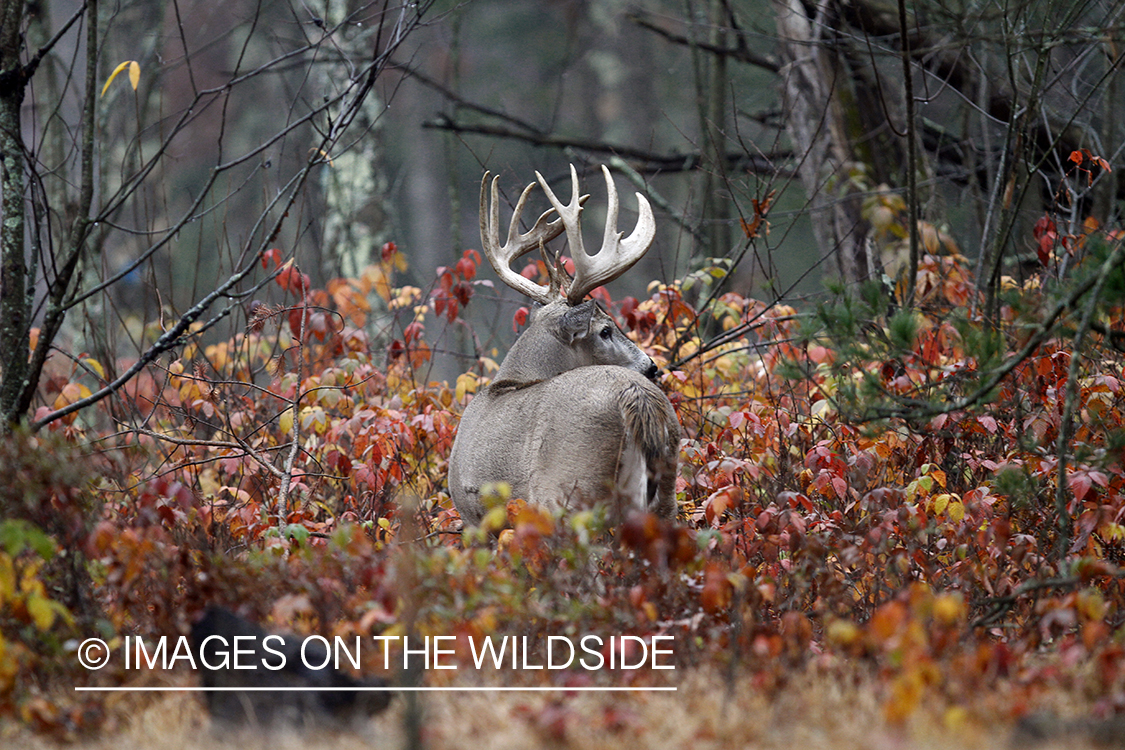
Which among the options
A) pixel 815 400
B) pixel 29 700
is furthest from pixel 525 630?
pixel 815 400

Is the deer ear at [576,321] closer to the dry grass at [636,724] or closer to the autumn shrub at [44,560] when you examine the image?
the dry grass at [636,724]

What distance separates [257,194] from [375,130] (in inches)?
665

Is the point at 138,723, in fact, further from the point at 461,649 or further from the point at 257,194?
the point at 257,194

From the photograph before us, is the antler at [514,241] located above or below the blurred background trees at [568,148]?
below

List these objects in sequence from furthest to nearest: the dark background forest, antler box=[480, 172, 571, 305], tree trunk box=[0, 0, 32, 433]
→ antler box=[480, 172, 571, 305] → tree trunk box=[0, 0, 32, 433] → the dark background forest

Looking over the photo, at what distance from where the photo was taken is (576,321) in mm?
5559

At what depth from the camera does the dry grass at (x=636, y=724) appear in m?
2.84

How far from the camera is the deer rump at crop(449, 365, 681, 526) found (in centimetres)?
475

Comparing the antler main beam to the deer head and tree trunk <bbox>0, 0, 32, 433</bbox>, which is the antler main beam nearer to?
the deer head

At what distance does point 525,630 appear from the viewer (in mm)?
3830

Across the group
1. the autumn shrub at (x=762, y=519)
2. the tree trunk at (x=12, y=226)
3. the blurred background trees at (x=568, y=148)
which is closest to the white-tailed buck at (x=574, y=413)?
the autumn shrub at (x=762, y=519)

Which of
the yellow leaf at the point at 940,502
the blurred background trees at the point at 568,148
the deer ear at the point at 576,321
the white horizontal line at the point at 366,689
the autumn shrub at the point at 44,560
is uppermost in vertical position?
the blurred background trees at the point at 568,148

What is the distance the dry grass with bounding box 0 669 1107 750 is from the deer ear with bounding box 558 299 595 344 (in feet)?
7.81

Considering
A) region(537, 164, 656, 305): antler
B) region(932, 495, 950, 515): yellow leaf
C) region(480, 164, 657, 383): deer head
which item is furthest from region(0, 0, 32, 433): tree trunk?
region(932, 495, 950, 515): yellow leaf
